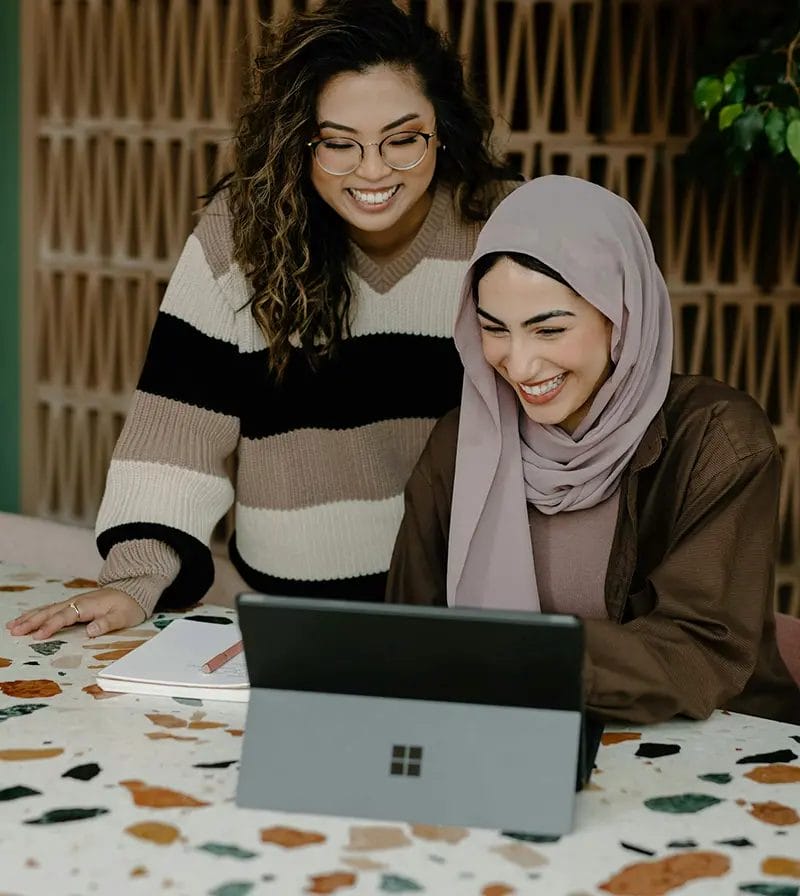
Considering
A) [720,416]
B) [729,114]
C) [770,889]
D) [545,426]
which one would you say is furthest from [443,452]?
[729,114]

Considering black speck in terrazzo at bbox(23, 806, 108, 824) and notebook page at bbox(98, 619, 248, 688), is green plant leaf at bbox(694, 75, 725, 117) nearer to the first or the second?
notebook page at bbox(98, 619, 248, 688)

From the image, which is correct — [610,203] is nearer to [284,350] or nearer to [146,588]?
[284,350]

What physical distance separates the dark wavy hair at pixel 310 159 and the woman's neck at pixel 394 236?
1.3 inches

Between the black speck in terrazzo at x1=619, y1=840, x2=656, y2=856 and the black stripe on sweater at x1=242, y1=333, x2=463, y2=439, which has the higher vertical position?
the black stripe on sweater at x1=242, y1=333, x2=463, y2=439

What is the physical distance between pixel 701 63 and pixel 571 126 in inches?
16.5

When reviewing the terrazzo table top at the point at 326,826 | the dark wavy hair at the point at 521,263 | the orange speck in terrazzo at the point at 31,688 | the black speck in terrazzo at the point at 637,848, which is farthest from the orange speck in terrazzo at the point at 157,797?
the dark wavy hair at the point at 521,263

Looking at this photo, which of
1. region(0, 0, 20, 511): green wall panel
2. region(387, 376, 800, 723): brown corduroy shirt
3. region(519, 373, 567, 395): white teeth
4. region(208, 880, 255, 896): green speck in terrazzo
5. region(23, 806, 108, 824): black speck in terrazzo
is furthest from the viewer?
region(0, 0, 20, 511): green wall panel

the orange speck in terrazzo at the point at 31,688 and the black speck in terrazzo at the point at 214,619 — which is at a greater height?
the black speck in terrazzo at the point at 214,619

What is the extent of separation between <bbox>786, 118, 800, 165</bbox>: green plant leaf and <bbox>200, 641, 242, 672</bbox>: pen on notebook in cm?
148

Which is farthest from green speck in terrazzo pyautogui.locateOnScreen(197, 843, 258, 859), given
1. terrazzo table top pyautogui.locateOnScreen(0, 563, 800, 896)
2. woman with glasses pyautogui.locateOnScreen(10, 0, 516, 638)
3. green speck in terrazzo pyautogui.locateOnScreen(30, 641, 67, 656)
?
woman with glasses pyautogui.locateOnScreen(10, 0, 516, 638)

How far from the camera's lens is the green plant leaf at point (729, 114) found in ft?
8.09

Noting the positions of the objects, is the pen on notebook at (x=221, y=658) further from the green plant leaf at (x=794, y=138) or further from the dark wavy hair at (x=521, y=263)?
the green plant leaf at (x=794, y=138)

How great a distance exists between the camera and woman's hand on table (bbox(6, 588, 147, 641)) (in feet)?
5.60

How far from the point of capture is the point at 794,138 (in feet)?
7.93
